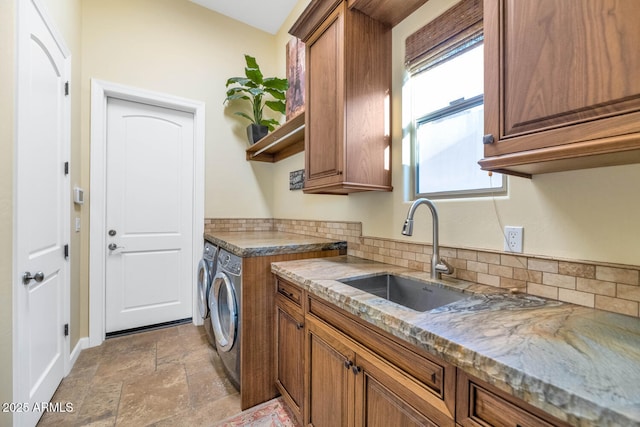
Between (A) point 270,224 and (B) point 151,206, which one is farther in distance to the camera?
(A) point 270,224

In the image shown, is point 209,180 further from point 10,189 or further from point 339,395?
point 339,395

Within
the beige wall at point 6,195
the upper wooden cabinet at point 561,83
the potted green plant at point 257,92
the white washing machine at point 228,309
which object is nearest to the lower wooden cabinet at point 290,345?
the white washing machine at point 228,309

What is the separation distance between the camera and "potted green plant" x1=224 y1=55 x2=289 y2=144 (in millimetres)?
2766

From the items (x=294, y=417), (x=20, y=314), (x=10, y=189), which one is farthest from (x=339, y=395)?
(x=10, y=189)

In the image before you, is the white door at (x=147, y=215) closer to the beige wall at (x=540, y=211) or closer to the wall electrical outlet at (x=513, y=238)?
the beige wall at (x=540, y=211)

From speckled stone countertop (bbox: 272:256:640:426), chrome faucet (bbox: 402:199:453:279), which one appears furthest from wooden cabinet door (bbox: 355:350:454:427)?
chrome faucet (bbox: 402:199:453:279)

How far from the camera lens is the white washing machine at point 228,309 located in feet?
5.59

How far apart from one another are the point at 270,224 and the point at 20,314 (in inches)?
86.1

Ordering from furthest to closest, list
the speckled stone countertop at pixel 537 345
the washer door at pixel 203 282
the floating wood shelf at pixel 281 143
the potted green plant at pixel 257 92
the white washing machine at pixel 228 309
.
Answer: the potted green plant at pixel 257 92
the washer door at pixel 203 282
the floating wood shelf at pixel 281 143
the white washing machine at pixel 228 309
the speckled stone countertop at pixel 537 345

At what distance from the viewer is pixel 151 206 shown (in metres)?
2.72

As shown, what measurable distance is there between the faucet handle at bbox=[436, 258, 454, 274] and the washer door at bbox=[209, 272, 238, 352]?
1225 mm

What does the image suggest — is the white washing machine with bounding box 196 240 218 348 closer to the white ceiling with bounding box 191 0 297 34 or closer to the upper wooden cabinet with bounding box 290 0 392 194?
the upper wooden cabinet with bounding box 290 0 392 194

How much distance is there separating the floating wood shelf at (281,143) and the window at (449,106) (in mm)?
860

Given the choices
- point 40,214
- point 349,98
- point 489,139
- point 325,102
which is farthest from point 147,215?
point 489,139
